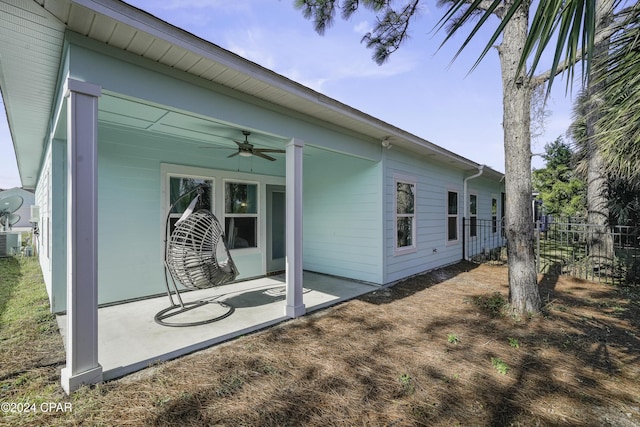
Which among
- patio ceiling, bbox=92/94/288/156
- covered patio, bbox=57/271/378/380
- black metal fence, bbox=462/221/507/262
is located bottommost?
covered patio, bbox=57/271/378/380

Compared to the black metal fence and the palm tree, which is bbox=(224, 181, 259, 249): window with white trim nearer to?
the palm tree

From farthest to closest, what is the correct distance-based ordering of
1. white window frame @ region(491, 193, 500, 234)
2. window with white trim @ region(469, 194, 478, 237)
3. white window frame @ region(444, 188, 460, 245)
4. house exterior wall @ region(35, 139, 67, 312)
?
1. white window frame @ region(491, 193, 500, 234)
2. window with white trim @ region(469, 194, 478, 237)
3. white window frame @ region(444, 188, 460, 245)
4. house exterior wall @ region(35, 139, 67, 312)

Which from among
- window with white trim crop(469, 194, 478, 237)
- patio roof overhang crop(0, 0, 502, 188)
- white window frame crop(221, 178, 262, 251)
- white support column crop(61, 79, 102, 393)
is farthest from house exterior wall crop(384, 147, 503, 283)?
white support column crop(61, 79, 102, 393)

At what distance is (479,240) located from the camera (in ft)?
31.9

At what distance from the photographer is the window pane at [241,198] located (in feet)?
18.2

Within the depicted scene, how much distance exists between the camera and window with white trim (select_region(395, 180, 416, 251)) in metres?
6.00

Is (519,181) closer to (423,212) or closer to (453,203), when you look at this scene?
(423,212)

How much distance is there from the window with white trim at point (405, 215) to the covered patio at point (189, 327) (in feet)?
4.07

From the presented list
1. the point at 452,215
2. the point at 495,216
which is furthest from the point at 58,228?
the point at 495,216

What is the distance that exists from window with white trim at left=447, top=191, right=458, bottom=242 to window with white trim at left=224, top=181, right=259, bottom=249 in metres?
5.21

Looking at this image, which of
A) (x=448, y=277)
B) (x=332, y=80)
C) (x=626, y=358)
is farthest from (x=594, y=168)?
(x=332, y=80)

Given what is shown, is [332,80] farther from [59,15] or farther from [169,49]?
[59,15]

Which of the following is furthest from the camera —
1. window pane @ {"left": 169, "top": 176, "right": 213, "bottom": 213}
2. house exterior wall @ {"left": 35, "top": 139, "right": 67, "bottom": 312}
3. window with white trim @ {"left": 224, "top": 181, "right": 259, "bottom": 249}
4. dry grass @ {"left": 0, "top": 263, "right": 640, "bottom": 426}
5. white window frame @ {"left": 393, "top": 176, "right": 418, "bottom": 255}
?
white window frame @ {"left": 393, "top": 176, "right": 418, "bottom": 255}

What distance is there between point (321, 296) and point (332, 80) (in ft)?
18.5
